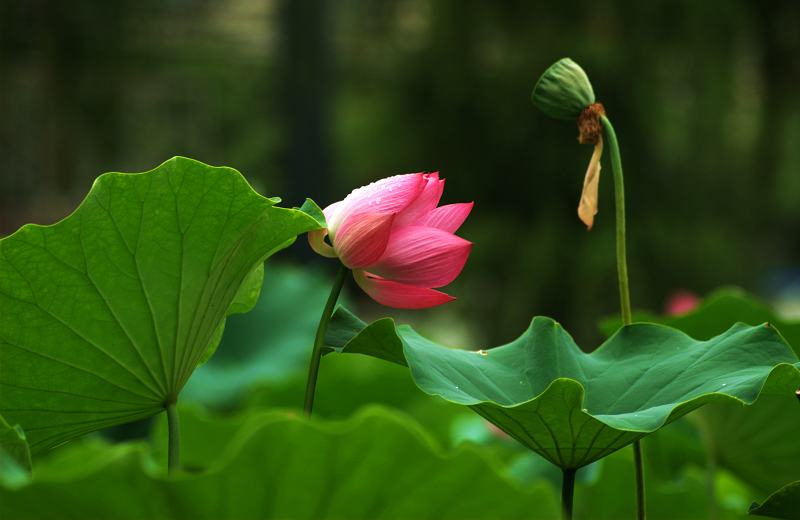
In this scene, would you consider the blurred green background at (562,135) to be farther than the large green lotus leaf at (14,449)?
Yes

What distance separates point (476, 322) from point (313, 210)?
376cm

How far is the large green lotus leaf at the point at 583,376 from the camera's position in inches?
13.6

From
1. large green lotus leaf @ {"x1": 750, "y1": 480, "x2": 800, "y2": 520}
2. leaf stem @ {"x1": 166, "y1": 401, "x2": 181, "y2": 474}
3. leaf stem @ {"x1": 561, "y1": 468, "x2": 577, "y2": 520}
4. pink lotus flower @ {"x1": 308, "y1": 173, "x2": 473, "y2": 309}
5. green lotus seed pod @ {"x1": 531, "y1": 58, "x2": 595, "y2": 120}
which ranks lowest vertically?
leaf stem @ {"x1": 561, "y1": 468, "x2": 577, "y2": 520}

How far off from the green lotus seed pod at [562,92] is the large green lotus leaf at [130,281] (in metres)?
0.10

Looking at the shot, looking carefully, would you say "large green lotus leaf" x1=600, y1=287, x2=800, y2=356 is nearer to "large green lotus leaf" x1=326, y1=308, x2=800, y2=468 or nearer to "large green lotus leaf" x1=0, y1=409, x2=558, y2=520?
"large green lotus leaf" x1=326, y1=308, x2=800, y2=468

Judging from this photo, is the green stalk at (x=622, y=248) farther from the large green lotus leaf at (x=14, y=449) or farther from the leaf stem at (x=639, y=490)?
the large green lotus leaf at (x=14, y=449)

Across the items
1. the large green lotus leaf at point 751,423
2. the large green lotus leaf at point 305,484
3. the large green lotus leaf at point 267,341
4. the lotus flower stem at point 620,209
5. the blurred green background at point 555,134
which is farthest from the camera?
the blurred green background at point 555,134

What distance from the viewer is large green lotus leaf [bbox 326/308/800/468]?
35 cm

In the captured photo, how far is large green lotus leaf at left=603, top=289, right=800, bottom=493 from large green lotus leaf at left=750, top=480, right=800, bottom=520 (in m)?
0.18

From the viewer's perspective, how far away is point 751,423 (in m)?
0.56

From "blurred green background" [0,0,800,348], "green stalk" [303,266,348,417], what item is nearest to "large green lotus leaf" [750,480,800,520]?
"green stalk" [303,266,348,417]

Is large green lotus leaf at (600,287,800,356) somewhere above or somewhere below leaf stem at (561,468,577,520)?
below

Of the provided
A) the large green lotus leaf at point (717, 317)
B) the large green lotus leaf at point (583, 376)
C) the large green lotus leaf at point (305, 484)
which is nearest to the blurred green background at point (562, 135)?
the large green lotus leaf at point (717, 317)

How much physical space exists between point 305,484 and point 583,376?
0.17 m
